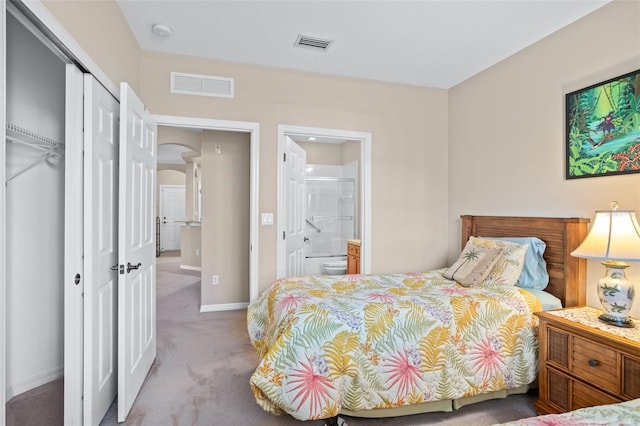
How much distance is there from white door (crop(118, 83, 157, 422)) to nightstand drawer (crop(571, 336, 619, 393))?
257 cm

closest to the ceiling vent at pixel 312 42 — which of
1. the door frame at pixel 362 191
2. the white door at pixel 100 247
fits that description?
the door frame at pixel 362 191

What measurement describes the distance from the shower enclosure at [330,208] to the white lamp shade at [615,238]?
4.33m

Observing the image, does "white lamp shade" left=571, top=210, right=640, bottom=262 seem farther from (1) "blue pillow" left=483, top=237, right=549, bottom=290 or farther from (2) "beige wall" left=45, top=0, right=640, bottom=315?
(1) "blue pillow" left=483, top=237, right=549, bottom=290

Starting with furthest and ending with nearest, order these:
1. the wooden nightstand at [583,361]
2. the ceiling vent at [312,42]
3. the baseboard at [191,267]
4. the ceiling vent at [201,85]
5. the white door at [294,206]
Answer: the baseboard at [191,267] < the white door at [294,206] < the ceiling vent at [201,85] < the ceiling vent at [312,42] < the wooden nightstand at [583,361]

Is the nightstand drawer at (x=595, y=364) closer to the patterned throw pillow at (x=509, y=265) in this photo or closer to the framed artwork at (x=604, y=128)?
the patterned throw pillow at (x=509, y=265)

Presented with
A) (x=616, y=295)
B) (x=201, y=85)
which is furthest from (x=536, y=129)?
(x=201, y=85)

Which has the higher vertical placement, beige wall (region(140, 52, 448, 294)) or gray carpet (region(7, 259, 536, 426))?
beige wall (region(140, 52, 448, 294))

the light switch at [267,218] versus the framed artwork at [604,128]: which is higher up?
the framed artwork at [604,128]

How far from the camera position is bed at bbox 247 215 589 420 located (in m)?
1.74

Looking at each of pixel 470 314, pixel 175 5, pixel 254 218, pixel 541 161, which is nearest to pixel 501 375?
pixel 470 314

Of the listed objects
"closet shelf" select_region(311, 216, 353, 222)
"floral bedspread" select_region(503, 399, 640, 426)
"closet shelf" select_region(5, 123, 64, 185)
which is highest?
"closet shelf" select_region(5, 123, 64, 185)

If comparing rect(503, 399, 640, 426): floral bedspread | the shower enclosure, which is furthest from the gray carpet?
the shower enclosure

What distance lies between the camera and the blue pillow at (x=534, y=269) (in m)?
2.51

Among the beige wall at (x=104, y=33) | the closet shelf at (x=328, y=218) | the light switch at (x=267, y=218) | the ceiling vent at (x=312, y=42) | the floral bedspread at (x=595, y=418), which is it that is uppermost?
the ceiling vent at (x=312, y=42)
